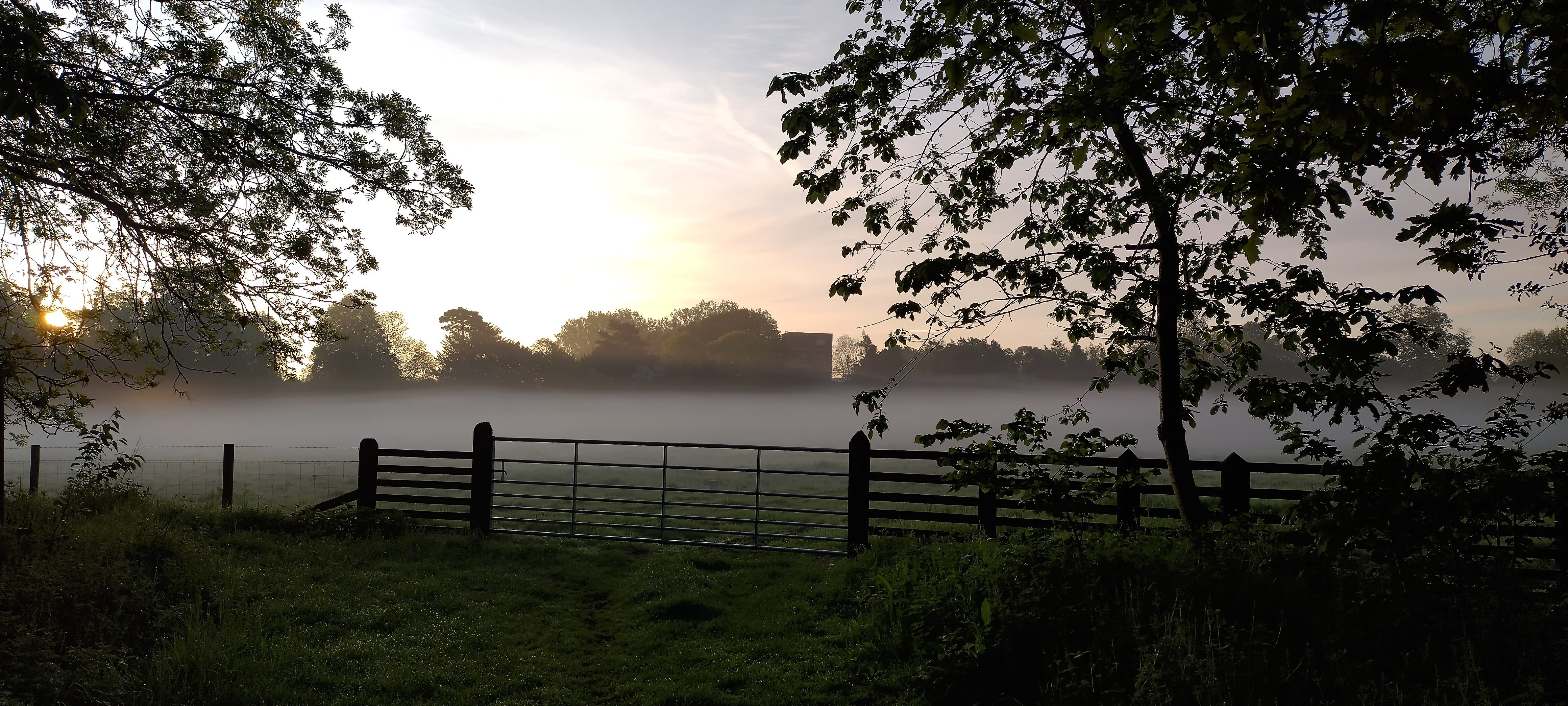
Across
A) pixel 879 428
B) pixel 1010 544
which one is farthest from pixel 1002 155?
pixel 1010 544

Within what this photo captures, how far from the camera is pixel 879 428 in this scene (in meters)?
5.99

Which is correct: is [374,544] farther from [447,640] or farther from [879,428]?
[879,428]

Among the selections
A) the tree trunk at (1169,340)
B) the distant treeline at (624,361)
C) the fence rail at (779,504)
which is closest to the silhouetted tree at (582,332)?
the distant treeline at (624,361)

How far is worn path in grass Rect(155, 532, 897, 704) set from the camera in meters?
5.44

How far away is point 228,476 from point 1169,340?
45.2 feet

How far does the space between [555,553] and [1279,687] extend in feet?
27.4

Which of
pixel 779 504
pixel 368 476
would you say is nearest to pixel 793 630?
pixel 368 476

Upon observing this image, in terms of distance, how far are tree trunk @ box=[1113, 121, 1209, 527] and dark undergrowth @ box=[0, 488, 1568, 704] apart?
0.47 meters

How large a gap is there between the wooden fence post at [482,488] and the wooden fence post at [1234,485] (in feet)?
31.5

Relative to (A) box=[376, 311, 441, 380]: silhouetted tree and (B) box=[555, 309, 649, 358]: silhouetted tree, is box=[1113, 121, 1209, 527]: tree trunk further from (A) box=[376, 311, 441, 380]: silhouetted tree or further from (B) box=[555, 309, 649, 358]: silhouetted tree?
(B) box=[555, 309, 649, 358]: silhouetted tree

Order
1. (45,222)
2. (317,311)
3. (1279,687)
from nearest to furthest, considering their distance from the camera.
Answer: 1. (1279,687)
2. (45,222)
3. (317,311)

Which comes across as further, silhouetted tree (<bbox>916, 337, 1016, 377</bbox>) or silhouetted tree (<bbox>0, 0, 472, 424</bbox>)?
silhouetted tree (<bbox>916, 337, 1016, 377</bbox>)

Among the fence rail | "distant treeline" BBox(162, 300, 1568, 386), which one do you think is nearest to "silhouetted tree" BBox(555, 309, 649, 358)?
"distant treeline" BBox(162, 300, 1568, 386)

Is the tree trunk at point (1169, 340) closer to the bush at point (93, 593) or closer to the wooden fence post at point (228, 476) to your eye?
the bush at point (93, 593)
